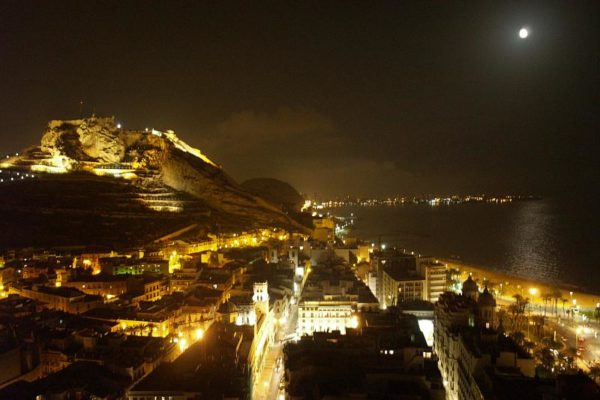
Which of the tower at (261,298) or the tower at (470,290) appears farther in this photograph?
the tower at (470,290)

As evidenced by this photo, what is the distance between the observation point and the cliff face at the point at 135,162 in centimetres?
8006

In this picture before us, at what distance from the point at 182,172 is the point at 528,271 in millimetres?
61411

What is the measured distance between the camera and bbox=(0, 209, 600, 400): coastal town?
19281 millimetres

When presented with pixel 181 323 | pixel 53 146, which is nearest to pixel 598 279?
pixel 181 323

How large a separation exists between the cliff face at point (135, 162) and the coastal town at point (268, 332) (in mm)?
34506

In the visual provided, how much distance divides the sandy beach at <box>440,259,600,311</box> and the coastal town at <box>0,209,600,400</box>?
0.63 metres

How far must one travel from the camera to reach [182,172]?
89500 mm

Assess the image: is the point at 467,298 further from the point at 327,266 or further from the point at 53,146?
the point at 53,146

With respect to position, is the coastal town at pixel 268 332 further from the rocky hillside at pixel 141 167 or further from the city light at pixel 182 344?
the rocky hillside at pixel 141 167

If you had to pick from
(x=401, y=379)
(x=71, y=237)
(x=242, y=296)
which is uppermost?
(x=71, y=237)

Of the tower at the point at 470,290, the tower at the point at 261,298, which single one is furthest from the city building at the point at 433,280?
the tower at the point at 261,298

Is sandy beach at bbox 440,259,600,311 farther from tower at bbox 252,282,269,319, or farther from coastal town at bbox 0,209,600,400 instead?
tower at bbox 252,282,269,319

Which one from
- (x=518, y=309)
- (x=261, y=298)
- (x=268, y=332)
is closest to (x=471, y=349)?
(x=268, y=332)

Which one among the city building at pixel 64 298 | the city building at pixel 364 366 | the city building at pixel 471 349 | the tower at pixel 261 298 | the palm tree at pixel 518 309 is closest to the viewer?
the city building at pixel 364 366
